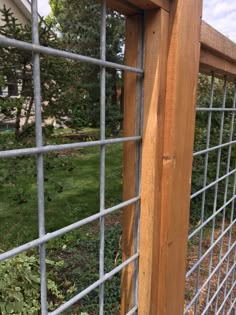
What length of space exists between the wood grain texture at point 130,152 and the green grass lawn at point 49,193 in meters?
1.40

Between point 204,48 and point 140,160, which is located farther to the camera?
point 204,48

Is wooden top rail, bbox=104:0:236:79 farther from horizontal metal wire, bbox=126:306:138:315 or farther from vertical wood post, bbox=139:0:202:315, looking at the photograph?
horizontal metal wire, bbox=126:306:138:315

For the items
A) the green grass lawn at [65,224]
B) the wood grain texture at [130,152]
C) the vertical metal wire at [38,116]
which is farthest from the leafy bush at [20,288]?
the vertical metal wire at [38,116]

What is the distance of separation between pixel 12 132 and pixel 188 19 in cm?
188

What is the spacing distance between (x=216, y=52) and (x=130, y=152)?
579mm

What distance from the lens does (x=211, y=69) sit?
125 centimetres

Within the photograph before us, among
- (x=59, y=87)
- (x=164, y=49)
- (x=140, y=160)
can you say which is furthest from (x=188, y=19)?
(x=59, y=87)

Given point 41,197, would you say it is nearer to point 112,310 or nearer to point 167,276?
point 167,276

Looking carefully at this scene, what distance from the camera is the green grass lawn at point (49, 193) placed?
2271 mm

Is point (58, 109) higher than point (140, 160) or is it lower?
higher

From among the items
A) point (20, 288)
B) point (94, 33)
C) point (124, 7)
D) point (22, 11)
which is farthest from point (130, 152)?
point (94, 33)

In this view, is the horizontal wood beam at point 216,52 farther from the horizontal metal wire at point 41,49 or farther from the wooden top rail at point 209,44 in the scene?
the horizontal metal wire at point 41,49

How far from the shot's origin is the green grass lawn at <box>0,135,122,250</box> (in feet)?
7.45

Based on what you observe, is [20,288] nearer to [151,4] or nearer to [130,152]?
Answer: [130,152]
